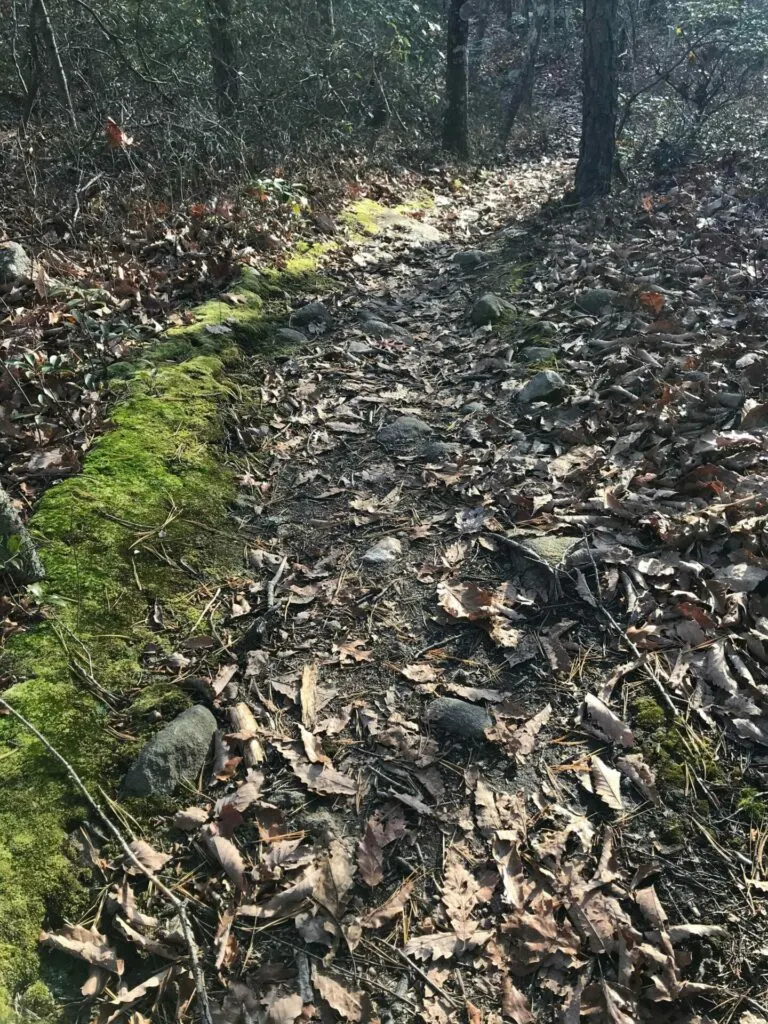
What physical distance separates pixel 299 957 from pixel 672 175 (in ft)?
33.4

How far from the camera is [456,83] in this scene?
1274 centimetres

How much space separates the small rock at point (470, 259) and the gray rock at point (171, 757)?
6492 mm

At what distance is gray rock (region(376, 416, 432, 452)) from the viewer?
4570mm

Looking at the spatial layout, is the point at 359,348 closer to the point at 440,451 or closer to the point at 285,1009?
the point at 440,451

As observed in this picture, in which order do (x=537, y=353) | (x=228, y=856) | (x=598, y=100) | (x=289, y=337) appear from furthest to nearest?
(x=598, y=100) → (x=289, y=337) → (x=537, y=353) → (x=228, y=856)

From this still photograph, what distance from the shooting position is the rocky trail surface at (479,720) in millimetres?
2049

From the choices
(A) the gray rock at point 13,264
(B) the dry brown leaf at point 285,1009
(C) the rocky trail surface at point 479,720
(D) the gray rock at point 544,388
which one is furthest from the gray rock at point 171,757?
(A) the gray rock at point 13,264

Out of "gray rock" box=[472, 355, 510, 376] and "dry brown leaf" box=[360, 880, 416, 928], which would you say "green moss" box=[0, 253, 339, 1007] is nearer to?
"dry brown leaf" box=[360, 880, 416, 928]

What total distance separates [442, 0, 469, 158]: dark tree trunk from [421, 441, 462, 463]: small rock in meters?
10.9

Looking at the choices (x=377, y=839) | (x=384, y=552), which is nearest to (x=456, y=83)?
(x=384, y=552)

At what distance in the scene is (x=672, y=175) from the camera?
9141mm

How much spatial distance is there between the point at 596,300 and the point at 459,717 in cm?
441

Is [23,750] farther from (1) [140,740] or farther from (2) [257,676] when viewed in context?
(2) [257,676]

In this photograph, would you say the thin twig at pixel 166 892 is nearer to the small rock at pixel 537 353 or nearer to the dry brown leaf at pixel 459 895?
the dry brown leaf at pixel 459 895
